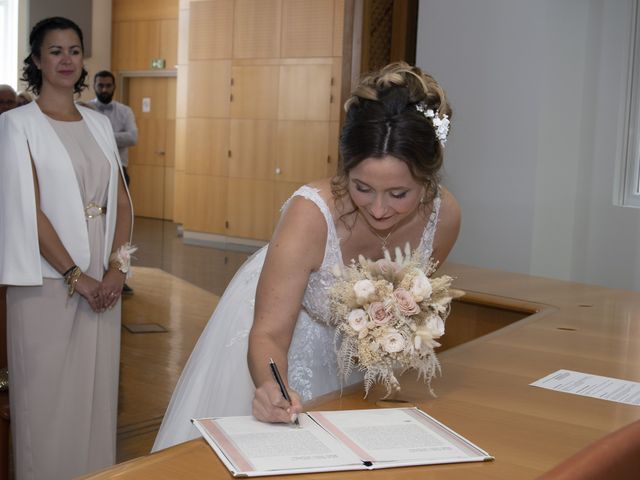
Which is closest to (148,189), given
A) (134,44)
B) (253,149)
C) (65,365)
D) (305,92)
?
(134,44)

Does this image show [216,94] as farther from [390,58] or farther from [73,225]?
[73,225]

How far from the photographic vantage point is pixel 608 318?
11.2 feet

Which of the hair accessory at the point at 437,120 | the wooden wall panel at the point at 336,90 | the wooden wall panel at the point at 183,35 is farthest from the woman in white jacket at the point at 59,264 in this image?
the wooden wall panel at the point at 183,35

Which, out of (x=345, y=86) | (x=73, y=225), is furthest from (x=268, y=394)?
(x=345, y=86)

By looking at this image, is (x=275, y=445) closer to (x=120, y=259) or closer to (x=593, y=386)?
(x=593, y=386)

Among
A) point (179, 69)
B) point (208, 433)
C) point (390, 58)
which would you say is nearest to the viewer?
point (208, 433)

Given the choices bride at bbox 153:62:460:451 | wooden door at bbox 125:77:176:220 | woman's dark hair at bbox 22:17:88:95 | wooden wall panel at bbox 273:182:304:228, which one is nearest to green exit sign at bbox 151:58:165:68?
wooden door at bbox 125:77:176:220

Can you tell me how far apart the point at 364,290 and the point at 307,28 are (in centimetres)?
931

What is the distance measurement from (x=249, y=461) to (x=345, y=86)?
28.8ft

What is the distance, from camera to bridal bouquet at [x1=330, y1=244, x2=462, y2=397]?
6.30 feet

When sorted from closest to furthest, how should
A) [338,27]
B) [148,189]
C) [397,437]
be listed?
[397,437], [338,27], [148,189]

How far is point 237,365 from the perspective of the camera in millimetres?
2734

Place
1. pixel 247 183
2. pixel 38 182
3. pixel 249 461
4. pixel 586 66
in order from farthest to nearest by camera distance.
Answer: pixel 247 183
pixel 586 66
pixel 38 182
pixel 249 461

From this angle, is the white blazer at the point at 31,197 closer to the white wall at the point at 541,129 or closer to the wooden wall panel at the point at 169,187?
the white wall at the point at 541,129
